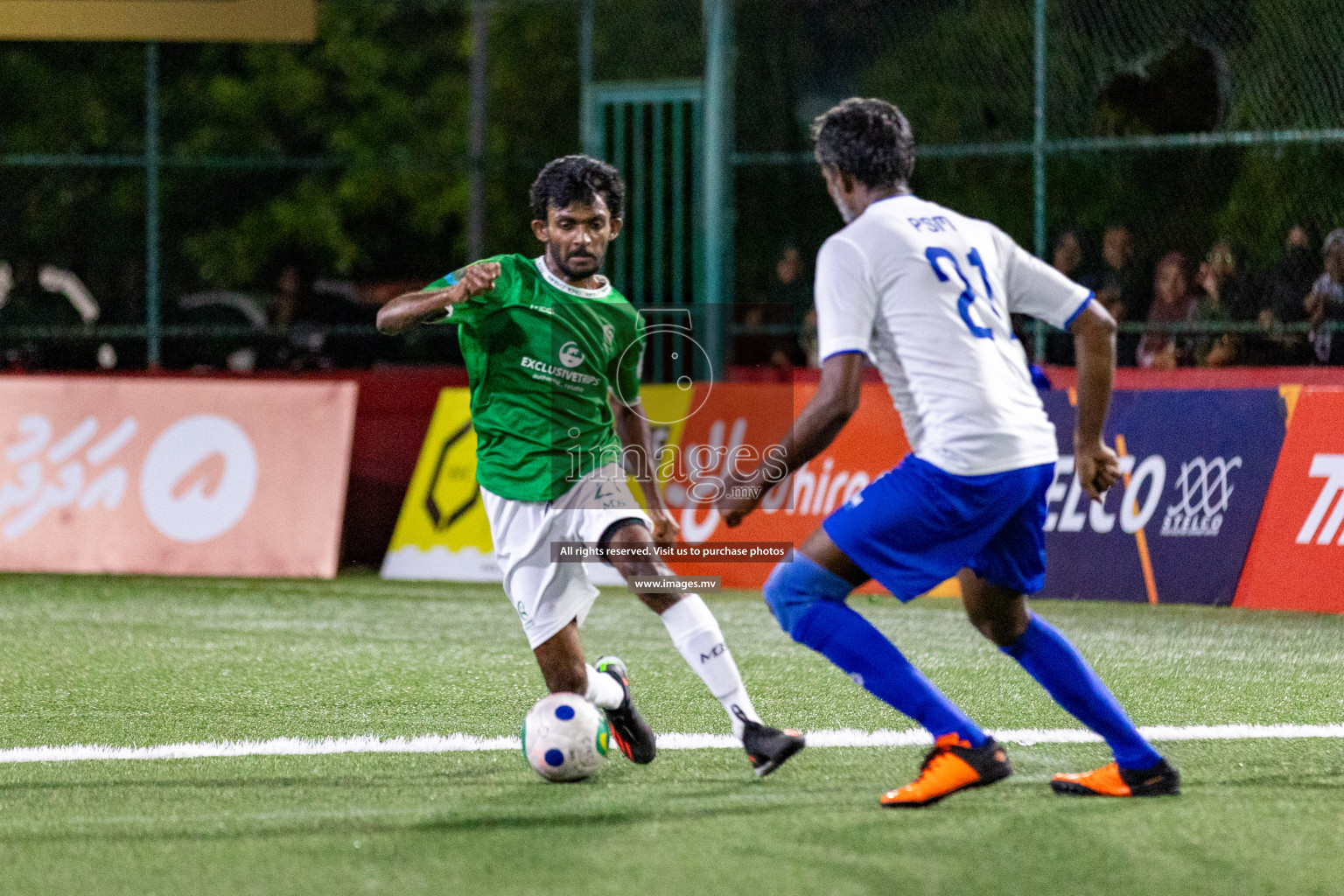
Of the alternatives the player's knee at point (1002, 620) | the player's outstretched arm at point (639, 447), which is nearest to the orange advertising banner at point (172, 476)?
the player's outstretched arm at point (639, 447)

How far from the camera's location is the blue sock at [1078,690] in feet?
16.4

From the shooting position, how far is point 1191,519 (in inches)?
392

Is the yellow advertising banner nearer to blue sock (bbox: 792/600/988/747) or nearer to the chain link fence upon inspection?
the chain link fence

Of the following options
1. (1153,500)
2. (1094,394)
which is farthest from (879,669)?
(1153,500)

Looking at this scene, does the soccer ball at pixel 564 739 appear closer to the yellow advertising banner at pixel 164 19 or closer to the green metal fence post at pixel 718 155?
the green metal fence post at pixel 718 155

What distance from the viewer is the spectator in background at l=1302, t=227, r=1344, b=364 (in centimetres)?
1126

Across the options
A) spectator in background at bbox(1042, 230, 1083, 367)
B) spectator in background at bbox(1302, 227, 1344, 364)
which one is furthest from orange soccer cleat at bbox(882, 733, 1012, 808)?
spectator in background at bbox(1042, 230, 1083, 367)

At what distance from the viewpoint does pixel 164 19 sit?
49.8ft

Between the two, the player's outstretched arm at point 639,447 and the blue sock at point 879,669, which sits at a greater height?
the player's outstretched arm at point 639,447

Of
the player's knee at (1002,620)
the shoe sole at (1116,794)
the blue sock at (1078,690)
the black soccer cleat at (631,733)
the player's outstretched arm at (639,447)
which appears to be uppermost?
the player's outstretched arm at (639,447)

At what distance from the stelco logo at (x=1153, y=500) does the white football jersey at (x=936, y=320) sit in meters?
5.27

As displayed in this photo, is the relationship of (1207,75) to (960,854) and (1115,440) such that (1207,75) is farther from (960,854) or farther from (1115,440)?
(960,854)

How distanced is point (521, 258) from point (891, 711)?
7.73 feet

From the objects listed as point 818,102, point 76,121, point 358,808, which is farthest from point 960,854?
point 76,121
